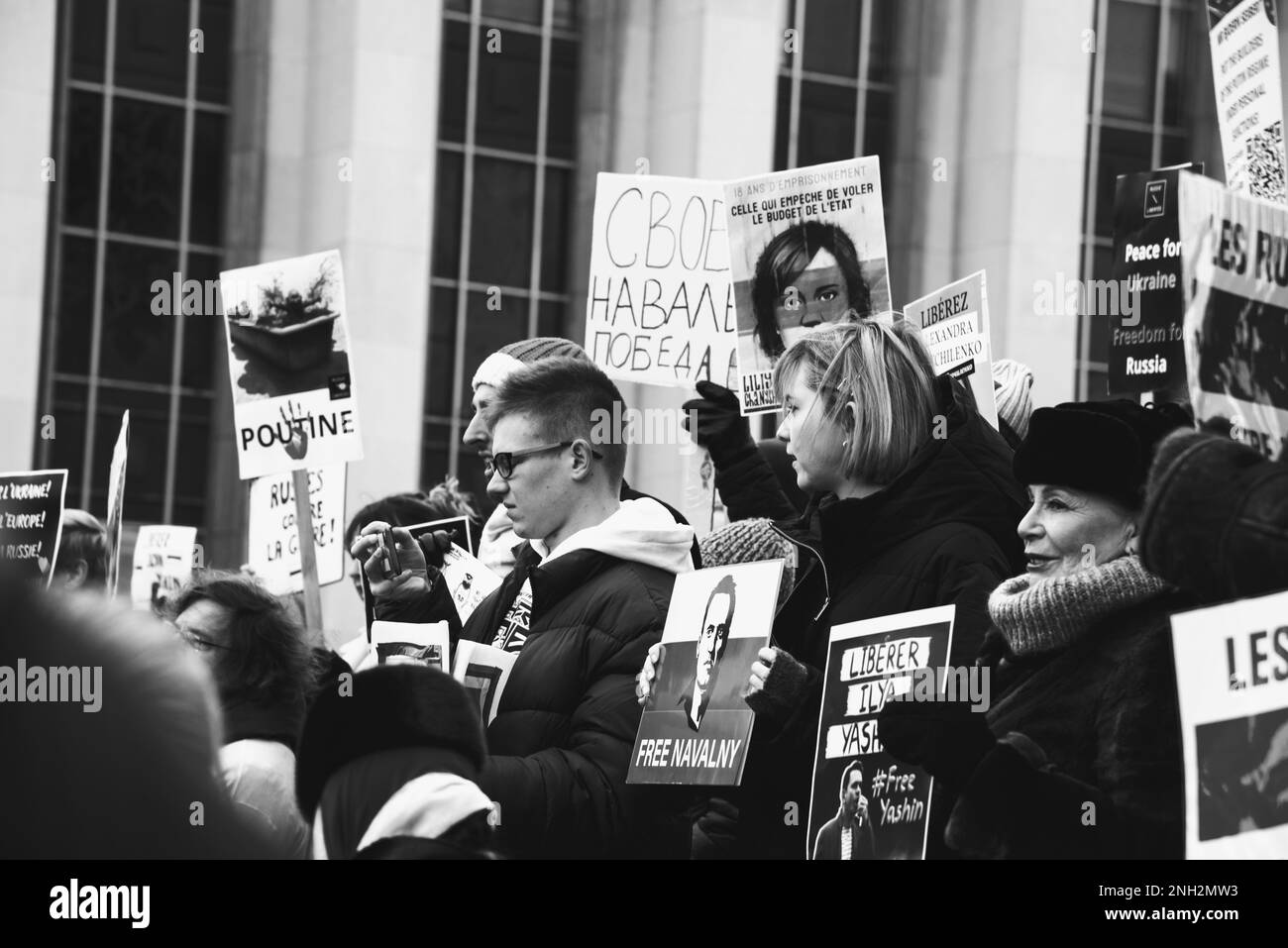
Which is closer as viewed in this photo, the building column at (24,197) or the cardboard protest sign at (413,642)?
the cardboard protest sign at (413,642)

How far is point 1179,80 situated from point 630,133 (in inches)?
261

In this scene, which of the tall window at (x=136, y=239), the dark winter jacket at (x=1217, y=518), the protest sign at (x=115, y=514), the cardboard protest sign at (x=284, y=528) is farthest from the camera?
the tall window at (x=136, y=239)

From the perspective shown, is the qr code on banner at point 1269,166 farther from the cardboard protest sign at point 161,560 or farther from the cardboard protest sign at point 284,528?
the cardboard protest sign at point 161,560

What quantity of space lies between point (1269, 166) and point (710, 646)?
211 centimetres

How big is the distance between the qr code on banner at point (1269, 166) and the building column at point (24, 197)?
50.8 feet

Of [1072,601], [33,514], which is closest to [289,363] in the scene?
[33,514]

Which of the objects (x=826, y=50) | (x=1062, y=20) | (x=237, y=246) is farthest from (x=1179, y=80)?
(x=237, y=246)

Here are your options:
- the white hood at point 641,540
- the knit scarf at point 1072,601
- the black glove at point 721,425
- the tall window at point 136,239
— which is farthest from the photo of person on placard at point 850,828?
the tall window at point 136,239

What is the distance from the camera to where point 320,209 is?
68.5 feet

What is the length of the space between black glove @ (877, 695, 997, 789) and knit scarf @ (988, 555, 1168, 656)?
21 cm

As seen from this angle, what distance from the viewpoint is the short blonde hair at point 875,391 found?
4.35 meters

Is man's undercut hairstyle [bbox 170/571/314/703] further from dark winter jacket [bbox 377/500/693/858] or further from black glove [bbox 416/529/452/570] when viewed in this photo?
black glove [bbox 416/529/452/570]
